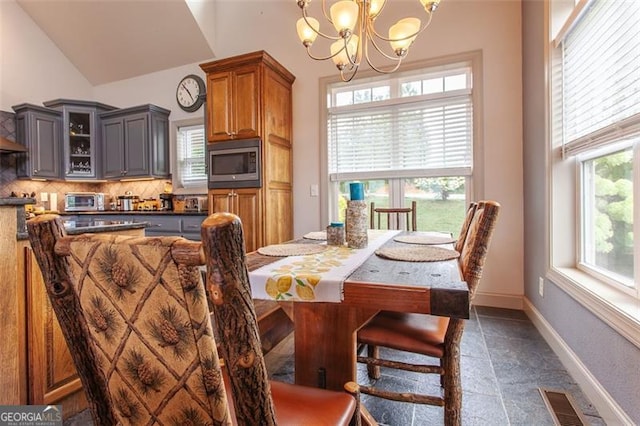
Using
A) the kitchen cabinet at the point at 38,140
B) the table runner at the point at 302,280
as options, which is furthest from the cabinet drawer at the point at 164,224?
the table runner at the point at 302,280

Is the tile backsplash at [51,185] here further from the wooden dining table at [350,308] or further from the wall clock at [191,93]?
the wooden dining table at [350,308]

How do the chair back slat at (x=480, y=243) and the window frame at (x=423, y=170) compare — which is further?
the window frame at (x=423, y=170)

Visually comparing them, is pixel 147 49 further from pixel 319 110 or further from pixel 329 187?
pixel 329 187

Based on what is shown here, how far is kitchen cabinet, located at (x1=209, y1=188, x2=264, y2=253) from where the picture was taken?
3057mm

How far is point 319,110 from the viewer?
11.2 feet

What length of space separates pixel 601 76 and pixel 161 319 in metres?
2.21

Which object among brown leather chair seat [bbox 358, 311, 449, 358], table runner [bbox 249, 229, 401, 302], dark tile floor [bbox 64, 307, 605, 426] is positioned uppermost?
table runner [bbox 249, 229, 401, 302]

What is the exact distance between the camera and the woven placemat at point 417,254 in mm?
1184

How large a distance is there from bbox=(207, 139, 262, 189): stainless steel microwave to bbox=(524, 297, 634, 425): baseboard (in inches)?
102

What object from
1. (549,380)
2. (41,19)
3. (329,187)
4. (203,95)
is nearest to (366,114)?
(329,187)

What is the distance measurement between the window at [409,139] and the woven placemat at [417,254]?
6.04 ft

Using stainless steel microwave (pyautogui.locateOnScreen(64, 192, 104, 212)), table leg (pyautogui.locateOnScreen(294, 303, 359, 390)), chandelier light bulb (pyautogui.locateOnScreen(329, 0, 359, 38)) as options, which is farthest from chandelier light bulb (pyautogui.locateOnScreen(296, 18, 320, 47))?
stainless steel microwave (pyautogui.locateOnScreen(64, 192, 104, 212))

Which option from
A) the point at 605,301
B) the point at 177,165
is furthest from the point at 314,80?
the point at 605,301

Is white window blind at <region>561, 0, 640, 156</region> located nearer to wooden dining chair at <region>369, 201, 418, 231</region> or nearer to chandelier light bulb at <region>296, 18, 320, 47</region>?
wooden dining chair at <region>369, 201, 418, 231</region>
